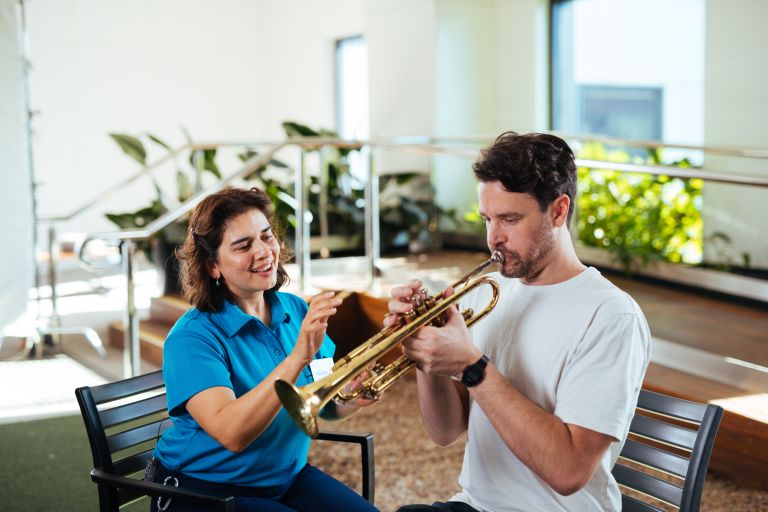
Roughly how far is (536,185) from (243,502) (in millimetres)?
878

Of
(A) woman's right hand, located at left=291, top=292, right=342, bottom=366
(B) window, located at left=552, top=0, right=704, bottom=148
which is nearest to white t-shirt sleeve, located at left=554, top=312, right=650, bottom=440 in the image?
(A) woman's right hand, located at left=291, top=292, right=342, bottom=366

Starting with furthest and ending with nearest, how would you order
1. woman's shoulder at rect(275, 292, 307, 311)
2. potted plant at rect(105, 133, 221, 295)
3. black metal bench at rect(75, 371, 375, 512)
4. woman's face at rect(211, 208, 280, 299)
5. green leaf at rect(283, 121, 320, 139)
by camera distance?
green leaf at rect(283, 121, 320, 139)
potted plant at rect(105, 133, 221, 295)
woman's shoulder at rect(275, 292, 307, 311)
woman's face at rect(211, 208, 280, 299)
black metal bench at rect(75, 371, 375, 512)

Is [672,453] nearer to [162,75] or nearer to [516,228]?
[516,228]

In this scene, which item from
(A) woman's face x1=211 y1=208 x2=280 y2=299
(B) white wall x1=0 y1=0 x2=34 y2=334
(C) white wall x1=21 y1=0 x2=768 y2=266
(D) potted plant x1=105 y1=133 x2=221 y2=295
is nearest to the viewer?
(A) woman's face x1=211 y1=208 x2=280 y2=299

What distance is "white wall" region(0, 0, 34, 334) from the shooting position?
4.61 m

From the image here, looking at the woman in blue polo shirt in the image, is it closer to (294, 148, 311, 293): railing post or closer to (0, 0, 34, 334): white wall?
(294, 148, 311, 293): railing post

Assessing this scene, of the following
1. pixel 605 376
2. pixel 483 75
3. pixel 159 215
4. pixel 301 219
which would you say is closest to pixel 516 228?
pixel 605 376

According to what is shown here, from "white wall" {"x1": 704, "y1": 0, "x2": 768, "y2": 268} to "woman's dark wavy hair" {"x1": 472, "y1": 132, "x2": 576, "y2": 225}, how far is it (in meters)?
3.71

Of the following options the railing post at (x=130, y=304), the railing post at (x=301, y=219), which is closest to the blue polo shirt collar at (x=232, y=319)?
the railing post at (x=130, y=304)

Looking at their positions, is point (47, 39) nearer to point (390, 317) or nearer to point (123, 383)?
point (123, 383)

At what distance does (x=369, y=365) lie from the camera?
1.46m

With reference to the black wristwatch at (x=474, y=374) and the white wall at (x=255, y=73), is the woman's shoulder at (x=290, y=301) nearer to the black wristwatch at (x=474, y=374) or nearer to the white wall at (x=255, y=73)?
the black wristwatch at (x=474, y=374)

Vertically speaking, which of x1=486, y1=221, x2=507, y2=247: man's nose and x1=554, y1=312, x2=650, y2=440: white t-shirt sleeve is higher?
x1=486, y1=221, x2=507, y2=247: man's nose

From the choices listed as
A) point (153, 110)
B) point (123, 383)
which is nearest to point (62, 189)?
point (153, 110)
